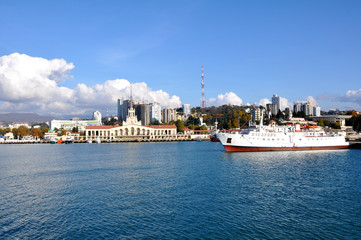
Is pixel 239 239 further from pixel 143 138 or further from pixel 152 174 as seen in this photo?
pixel 143 138

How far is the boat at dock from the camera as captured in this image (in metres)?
44.2

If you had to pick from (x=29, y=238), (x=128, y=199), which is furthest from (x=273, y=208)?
(x=29, y=238)

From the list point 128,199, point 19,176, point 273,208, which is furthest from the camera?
point 19,176

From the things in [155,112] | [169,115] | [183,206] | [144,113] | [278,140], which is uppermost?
[155,112]

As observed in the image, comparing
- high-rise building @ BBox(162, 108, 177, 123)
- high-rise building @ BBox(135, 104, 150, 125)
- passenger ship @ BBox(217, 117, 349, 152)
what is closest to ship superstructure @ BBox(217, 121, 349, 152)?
passenger ship @ BBox(217, 117, 349, 152)

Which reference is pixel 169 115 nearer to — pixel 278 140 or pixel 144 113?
pixel 144 113

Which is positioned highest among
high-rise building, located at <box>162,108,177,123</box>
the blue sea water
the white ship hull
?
high-rise building, located at <box>162,108,177,123</box>

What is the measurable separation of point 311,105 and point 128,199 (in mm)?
198102

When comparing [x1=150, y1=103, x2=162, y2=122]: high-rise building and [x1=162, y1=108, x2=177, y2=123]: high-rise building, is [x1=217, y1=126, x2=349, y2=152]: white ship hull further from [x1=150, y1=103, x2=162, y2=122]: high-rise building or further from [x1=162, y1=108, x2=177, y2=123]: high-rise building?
[x1=150, y1=103, x2=162, y2=122]: high-rise building

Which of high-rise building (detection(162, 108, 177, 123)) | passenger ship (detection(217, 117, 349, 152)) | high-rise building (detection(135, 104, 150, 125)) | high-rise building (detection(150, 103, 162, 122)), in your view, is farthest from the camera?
high-rise building (detection(162, 108, 177, 123))

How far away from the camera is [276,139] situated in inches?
1797

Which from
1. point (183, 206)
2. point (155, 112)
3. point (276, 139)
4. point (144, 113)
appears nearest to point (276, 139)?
point (276, 139)

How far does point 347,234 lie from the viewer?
11602 millimetres

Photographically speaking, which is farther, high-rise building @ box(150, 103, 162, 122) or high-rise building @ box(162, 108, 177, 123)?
high-rise building @ box(162, 108, 177, 123)
